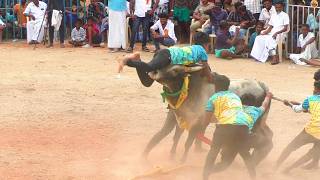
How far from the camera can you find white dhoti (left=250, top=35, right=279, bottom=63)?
1448 centimetres

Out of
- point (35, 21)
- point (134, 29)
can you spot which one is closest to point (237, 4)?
point (134, 29)

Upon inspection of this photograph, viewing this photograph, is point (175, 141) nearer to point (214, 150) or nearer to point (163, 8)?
point (214, 150)

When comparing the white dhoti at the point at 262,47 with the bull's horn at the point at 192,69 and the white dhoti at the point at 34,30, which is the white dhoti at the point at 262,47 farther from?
the bull's horn at the point at 192,69

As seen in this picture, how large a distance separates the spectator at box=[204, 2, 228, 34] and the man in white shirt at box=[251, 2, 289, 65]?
4.36ft

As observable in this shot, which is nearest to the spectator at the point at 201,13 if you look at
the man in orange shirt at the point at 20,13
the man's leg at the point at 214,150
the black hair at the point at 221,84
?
the man in orange shirt at the point at 20,13

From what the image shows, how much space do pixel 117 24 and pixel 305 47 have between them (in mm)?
4672

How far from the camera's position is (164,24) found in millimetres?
15508

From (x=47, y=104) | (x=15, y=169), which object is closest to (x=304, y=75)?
(x=47, y=104)

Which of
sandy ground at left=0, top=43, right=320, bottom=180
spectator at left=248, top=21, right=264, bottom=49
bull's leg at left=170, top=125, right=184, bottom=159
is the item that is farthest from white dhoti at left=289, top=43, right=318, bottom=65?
bull's leg at left=170, top=125, right=184, bottom=159

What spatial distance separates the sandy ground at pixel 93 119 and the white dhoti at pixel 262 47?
281mm

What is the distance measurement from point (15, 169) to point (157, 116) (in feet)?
10.1

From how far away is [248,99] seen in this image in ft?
23.5

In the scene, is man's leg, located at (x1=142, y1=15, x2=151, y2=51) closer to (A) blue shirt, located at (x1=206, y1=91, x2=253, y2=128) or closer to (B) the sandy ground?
(B) the sandy ground

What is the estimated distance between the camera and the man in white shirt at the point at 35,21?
1725 cm
